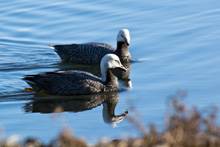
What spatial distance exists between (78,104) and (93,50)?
13.5ft

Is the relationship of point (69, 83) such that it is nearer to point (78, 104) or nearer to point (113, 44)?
point (78, 104)

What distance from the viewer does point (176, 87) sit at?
11.7 m

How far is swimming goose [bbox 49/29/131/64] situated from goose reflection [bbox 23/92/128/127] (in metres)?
3.29

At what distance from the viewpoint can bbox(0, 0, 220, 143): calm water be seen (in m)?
9.99

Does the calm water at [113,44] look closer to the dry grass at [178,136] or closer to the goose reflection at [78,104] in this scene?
the goose reflection at [78,104]

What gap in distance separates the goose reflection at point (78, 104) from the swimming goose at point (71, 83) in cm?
17

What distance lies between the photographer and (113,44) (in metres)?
16.5

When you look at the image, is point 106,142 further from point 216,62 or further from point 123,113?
point 216,62

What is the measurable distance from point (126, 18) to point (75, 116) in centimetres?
840

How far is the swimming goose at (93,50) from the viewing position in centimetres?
1509

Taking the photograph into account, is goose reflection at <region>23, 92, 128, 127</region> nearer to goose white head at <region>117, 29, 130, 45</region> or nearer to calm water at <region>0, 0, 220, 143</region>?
calm water at <region>0, 0, 220, 143</region>

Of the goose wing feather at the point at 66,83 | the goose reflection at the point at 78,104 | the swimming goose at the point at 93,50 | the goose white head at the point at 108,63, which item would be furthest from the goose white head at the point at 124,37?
the goose reflection at the point at 78,104

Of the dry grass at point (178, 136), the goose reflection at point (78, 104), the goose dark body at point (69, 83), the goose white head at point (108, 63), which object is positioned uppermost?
the dry grass at point (178, 136)

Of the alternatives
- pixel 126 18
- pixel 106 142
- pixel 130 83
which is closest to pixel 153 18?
pixel 126 18
